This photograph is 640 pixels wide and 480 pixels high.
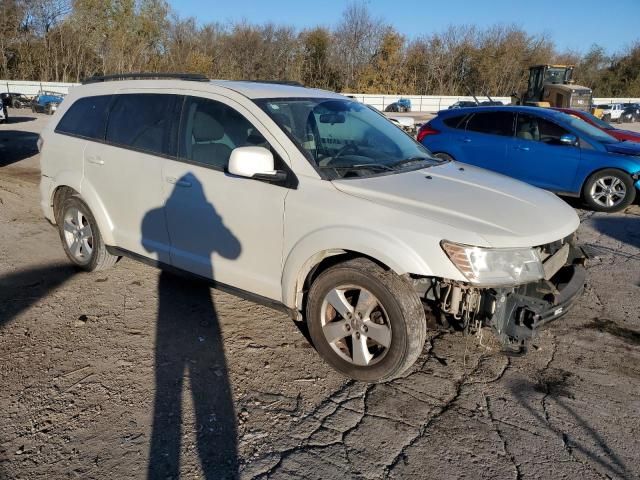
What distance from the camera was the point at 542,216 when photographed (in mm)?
3352

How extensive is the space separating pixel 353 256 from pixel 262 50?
5673 centimetres

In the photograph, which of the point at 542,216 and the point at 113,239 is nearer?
the point at 542,216

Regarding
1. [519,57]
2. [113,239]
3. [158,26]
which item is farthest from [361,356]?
[519,57]

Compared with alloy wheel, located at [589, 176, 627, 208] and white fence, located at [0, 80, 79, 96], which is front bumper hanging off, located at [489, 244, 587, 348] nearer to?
alloy wheel, located at [589, 176, 627, 208]

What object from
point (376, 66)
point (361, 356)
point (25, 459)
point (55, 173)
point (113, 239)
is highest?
point (376, 66)

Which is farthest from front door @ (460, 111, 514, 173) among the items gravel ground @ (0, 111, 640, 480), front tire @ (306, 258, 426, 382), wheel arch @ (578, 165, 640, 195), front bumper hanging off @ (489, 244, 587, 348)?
front tire @ (306, 258, 426, 382)

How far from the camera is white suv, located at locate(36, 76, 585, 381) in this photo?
300cm

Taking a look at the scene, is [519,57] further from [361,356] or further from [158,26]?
[361,356]

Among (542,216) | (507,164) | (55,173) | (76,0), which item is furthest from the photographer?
(76,0)

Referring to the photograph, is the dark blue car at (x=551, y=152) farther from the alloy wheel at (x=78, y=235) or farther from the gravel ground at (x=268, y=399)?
the alloy wheel at (x=78, y=235)

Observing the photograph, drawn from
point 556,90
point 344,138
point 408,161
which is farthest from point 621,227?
point 556,90

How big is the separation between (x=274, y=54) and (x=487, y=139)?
52432mm

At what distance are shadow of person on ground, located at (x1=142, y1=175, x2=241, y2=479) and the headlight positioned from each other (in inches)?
61.2

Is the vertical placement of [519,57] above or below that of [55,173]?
above
